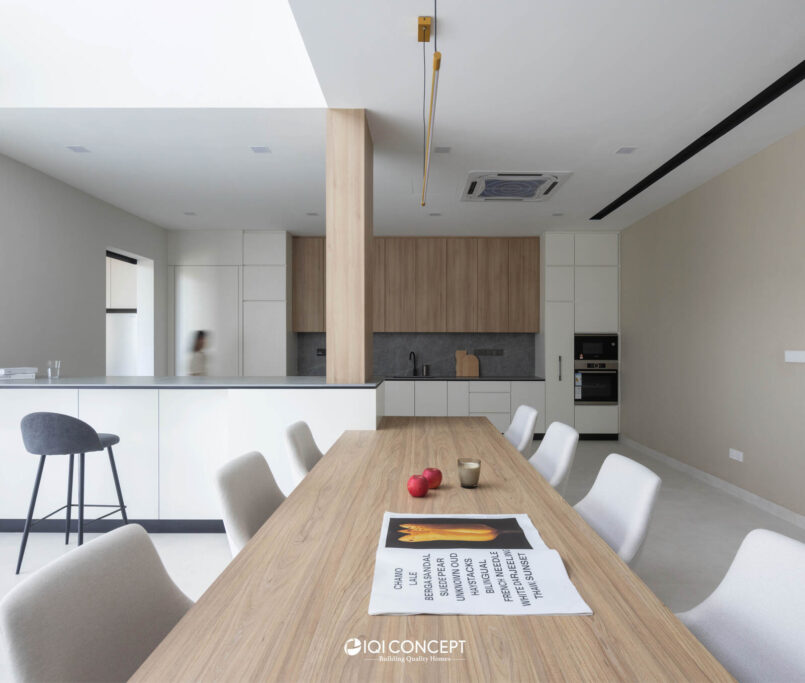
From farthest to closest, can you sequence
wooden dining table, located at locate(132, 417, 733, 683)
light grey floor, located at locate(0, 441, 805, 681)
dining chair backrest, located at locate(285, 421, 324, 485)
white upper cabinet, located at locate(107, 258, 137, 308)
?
white upper cabinet, located at locate(107, 258, 137, 308) < light grey floor, located at locate(0, 441, 805, 681) < dining chair backrest, located at locate(285, 421, 324, 485) < wooden dining table, located at locate(132, 417, 733, 683)

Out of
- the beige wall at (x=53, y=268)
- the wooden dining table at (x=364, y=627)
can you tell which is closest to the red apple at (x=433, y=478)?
the wooden dining table at (x=364, y=627)

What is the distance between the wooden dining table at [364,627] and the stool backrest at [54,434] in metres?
2.02

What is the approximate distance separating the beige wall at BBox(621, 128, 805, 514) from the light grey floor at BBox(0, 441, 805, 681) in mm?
332

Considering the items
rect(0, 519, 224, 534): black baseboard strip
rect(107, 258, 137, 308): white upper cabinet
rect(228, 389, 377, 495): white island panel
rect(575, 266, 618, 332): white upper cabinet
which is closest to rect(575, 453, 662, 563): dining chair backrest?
rect(228, 389, 377, 495): white island panel

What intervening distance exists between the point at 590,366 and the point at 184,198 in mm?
4994

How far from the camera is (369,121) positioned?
138 inches

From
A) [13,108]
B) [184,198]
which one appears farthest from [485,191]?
[13,108]

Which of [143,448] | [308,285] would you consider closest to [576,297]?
[308,285]

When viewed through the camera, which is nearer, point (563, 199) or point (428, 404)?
point (563, 199)

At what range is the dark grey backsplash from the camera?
7488 mm

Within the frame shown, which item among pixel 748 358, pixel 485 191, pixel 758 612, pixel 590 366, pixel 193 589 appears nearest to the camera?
pixel 758 612

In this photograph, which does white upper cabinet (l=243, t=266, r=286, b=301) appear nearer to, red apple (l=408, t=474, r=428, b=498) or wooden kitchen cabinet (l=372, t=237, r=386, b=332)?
Answer: wooden kitchen cabinet (l=372, t=237, r=386, b=332)

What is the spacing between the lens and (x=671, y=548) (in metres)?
3.28

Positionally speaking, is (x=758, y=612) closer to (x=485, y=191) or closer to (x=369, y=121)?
(x=369, y=121)
